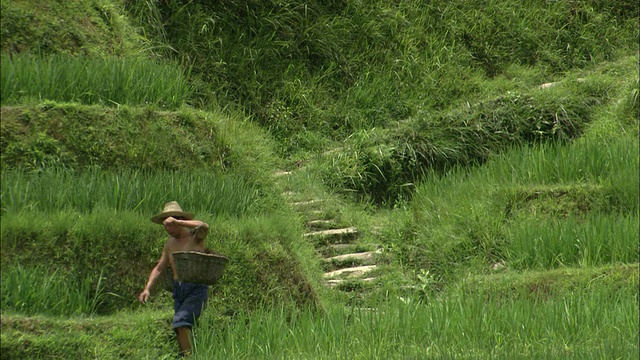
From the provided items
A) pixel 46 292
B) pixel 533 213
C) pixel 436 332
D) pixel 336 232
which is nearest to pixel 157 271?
pixel 46 292

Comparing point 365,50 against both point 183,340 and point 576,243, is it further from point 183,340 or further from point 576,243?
point 183,340

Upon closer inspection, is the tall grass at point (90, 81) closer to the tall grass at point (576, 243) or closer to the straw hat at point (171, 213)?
the straw hat at point (171, 213)

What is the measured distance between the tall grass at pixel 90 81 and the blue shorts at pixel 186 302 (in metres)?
1.48

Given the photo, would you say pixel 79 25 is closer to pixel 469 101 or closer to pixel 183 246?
pixel 183 246

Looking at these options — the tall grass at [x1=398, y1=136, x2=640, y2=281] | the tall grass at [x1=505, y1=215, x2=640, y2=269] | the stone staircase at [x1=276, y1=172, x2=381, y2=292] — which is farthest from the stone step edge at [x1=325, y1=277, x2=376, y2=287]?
the tall grass at [x1=505, y1=215, x2=640, y2=269]

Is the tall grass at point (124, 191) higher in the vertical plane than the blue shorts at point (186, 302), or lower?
A: higher

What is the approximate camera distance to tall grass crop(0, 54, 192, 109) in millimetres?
6492

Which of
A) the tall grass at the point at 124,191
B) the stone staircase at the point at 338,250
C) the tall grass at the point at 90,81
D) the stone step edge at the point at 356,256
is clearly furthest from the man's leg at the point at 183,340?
the stone step edge at the point at 356,256

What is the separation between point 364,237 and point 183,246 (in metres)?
3.78

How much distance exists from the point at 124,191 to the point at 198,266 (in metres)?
0.77

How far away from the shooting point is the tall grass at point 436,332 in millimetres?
6270

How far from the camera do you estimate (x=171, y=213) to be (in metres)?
6.35

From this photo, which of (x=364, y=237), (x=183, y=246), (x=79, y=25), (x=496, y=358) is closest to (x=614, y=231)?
(x=364, y=237)

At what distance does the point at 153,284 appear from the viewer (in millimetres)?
6359
